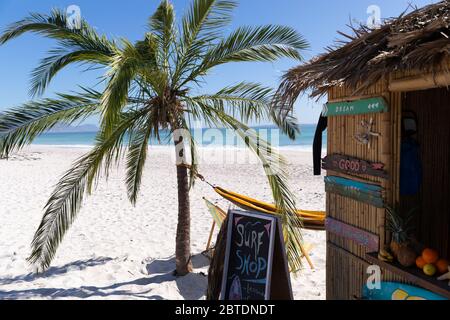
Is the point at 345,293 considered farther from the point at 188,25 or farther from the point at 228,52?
the point at 188,25

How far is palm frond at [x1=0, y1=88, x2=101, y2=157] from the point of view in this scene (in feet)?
11.1

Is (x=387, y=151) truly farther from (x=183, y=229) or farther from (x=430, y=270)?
(x=183, y=229)

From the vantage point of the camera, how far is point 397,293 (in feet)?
8.07

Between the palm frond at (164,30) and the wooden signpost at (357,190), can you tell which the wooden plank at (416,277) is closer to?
the wooden signpost at (357,190)

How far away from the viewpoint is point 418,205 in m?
3.05

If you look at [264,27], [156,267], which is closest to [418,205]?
[264,27]

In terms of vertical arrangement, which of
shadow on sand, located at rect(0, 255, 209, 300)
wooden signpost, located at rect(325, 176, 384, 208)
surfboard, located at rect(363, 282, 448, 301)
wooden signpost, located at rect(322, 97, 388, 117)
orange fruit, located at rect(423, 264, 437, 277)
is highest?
wooden signpost, located at rect(322, 97, 388, 117)

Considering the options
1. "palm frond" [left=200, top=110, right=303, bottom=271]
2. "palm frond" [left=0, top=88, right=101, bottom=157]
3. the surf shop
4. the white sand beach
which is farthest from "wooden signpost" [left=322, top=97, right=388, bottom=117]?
"palm frond" [left=0, top=88, right=101, bottom=157]

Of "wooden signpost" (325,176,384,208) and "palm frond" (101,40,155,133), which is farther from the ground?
"palm frond" (101,40,155,133)

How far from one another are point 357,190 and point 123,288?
268 cm

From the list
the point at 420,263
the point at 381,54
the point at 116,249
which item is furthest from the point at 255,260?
the point at 116,249

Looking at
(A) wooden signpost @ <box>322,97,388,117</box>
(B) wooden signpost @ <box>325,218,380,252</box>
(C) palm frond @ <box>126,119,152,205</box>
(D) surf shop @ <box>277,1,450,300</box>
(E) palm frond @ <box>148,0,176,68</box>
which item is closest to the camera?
(D) surf shop @ <box>277,1,450,300</box>

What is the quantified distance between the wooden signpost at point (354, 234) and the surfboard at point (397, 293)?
271 millimetres

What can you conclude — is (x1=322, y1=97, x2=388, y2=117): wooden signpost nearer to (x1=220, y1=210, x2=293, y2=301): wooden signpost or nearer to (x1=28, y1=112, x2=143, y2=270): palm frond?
(x1=220, y1=210, x2=293, y2=301): wooden signpost
